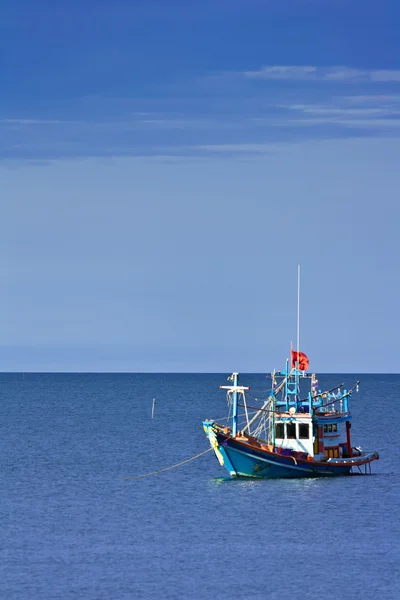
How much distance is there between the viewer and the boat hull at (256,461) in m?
89.1

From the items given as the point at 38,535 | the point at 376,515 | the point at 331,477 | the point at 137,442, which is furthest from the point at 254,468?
the point at 137,442

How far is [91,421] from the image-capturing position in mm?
190375

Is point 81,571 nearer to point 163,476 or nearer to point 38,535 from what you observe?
point 38,535

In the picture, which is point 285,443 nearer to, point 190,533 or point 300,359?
point 300,359

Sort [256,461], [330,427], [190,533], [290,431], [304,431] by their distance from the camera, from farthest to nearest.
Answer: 1. [330,427]
2. [290,431]
3. [304,431]
4. [256,461]
5. [190,533]

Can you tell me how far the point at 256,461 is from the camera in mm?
90500

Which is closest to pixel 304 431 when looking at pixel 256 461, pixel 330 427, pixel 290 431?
pixel 290 431

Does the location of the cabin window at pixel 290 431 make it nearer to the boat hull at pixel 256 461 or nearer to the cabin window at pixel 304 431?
the cabin window at pixel 304 431

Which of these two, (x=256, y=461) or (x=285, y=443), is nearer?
(x=256, y=461)

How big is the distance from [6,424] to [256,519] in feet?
347

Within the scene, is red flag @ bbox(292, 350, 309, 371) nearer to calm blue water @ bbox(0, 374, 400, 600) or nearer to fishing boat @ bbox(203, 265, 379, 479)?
fishing boat @ bbox(203, 265, 379, 479)

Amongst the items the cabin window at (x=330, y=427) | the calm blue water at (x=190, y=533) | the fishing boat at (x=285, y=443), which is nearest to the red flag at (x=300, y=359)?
the fishing boat at (x=285, y=443)

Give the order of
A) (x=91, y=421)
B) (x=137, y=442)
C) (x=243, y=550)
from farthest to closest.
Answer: (x=91, y=421)
(x=137, y=442)
(x=243, y=550)

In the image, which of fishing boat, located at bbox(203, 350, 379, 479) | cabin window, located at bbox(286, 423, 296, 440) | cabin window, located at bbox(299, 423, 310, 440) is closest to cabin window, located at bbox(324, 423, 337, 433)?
fishing boat, located at bbox(203, 350, 379, 479)
